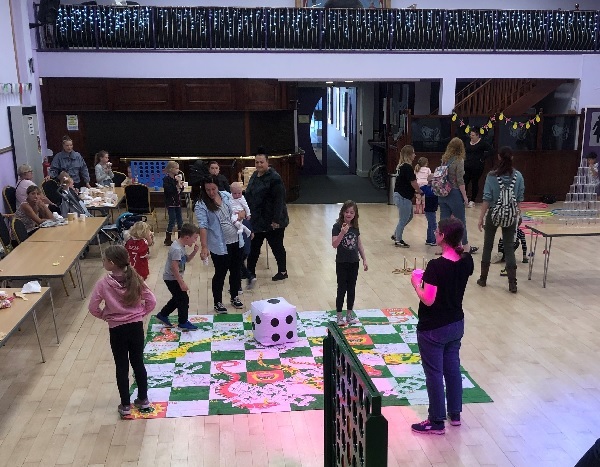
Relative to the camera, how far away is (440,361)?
13.8ft

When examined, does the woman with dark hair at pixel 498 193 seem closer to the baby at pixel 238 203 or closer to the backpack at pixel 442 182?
the backpack at pixel 442 182

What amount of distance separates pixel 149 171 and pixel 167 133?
3.73 ft

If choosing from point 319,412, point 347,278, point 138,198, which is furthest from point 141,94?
point 319,412

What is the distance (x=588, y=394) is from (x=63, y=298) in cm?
560

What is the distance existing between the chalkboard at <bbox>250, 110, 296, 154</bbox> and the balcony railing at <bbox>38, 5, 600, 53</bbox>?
4.63 ft

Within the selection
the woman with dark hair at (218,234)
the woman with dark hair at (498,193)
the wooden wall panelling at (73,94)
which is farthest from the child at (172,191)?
the woman with dark hair at (498,193)

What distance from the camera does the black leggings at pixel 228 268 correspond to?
647 centimetres

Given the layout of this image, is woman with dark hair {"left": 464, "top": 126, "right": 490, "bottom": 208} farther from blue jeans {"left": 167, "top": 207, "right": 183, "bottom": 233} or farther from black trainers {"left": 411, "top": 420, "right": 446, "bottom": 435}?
black trainers {"left": 411, "top": 420, "right": 446, "bottom": 435}

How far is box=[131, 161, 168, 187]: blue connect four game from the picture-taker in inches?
486

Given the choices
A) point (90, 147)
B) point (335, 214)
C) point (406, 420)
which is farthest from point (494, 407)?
point (90, 147)

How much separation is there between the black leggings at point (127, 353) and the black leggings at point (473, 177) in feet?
30.6

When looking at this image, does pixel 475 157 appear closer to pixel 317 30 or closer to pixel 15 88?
pixel 317 30

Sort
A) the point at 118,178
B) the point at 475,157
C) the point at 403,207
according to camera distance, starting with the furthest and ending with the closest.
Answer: the point at 475,157 → the point at 118,178 → the point at 403,207

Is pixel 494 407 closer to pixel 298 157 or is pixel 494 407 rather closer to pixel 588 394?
pixel 588 394
